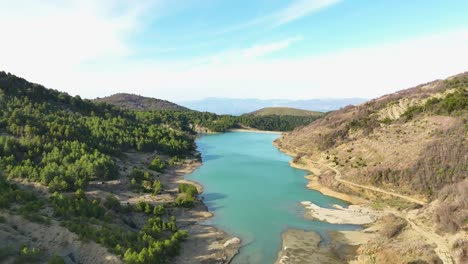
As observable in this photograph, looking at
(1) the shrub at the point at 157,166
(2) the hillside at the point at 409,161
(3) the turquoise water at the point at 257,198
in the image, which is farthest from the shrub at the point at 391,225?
(1) the shrub at the point at 157,166

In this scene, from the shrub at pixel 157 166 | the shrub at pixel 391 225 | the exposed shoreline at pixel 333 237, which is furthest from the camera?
the shrub at pixel 157 166

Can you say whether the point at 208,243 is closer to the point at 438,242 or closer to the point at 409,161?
the point at 438,242

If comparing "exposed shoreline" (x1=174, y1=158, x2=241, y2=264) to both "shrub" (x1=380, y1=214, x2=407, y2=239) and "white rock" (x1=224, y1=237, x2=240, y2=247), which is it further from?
"shrub" (x1=380, y1=214, x2=407, y2=239)

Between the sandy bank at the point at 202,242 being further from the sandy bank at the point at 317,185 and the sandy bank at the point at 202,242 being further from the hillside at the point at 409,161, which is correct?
the sandy bank at the point at 317,185

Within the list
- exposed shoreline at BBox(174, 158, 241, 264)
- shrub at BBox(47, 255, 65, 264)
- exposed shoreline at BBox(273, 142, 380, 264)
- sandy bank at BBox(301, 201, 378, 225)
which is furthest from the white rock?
shrub at BBox(47, 255, 65, 264)

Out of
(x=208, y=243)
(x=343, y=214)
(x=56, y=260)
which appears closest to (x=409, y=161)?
(x=343, y=214)

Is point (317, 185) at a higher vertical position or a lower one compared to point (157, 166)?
lower

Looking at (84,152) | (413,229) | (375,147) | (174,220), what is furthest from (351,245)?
(84,152)

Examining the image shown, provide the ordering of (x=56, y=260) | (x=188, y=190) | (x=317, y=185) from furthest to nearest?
(x=317, y=185), (x=188, y=190), (x=56, y=260)
